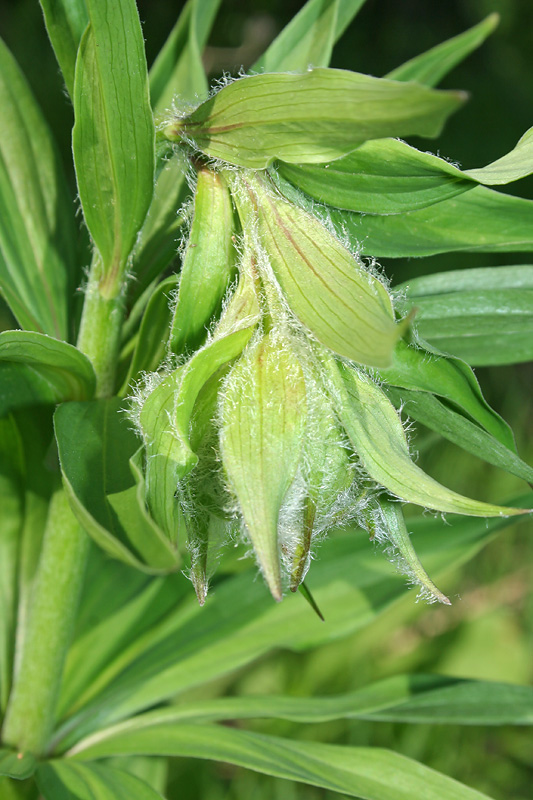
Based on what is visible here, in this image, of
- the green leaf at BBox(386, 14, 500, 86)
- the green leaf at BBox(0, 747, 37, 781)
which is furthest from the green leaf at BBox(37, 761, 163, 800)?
the green leaf at BBox(386, 14, 500, 86)

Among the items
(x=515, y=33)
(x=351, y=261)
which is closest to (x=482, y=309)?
(x=351, y=261)

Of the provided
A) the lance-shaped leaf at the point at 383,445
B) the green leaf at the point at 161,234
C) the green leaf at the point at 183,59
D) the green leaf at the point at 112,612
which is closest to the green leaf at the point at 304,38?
the green leaf at the point at 183,59

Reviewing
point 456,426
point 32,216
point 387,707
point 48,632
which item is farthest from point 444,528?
point 32,216

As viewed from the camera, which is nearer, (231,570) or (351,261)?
(351,261)

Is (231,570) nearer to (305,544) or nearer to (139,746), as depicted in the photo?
(139,746)

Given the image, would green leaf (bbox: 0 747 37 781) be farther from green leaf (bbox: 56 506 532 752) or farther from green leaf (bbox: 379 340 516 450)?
green leaf (bbox: 379 340 516 450)

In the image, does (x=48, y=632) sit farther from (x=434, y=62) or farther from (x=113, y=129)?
(x=434, y=62)
